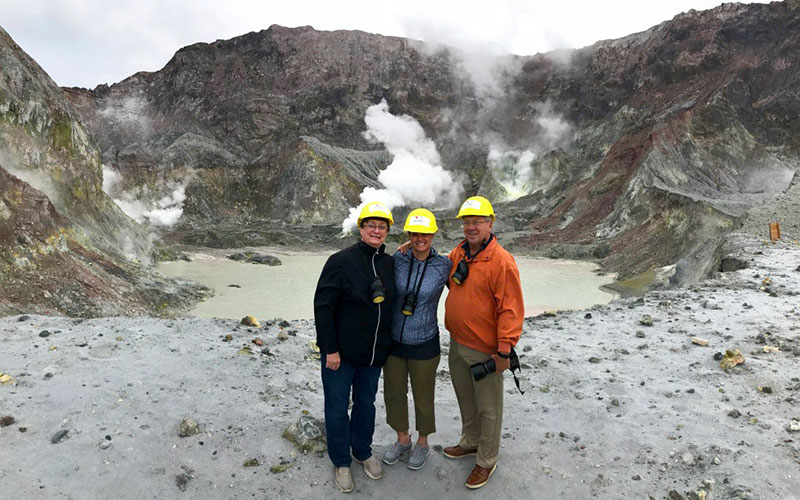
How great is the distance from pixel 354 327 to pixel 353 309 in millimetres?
120

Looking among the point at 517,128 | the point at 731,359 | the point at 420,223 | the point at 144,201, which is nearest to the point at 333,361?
the point at 420,223

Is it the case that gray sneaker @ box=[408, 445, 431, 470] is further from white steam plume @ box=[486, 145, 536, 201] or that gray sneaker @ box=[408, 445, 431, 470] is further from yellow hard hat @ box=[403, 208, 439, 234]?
white steam plume @ box=[486, 145, 536, 201]

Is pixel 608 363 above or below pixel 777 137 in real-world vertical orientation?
below

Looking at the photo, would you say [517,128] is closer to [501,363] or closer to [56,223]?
[56,223]

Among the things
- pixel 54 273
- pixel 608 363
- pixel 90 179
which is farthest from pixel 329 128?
pixel 608 363

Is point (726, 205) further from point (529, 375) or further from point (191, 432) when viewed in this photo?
point (191, 432)

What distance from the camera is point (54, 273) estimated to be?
11969 mm

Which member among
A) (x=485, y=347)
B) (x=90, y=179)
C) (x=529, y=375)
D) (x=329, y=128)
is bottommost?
(x=529, y=375)

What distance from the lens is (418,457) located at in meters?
3.45

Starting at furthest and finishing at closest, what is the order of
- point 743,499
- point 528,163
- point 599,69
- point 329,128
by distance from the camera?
point 329,128, point 599,69, point 528,163, point 743,499

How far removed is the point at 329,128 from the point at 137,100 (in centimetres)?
3207

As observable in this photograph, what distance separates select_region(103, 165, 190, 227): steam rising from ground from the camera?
161 feet

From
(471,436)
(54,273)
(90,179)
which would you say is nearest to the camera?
(471,436)

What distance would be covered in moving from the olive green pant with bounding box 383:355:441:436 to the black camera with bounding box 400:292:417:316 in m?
0.39
